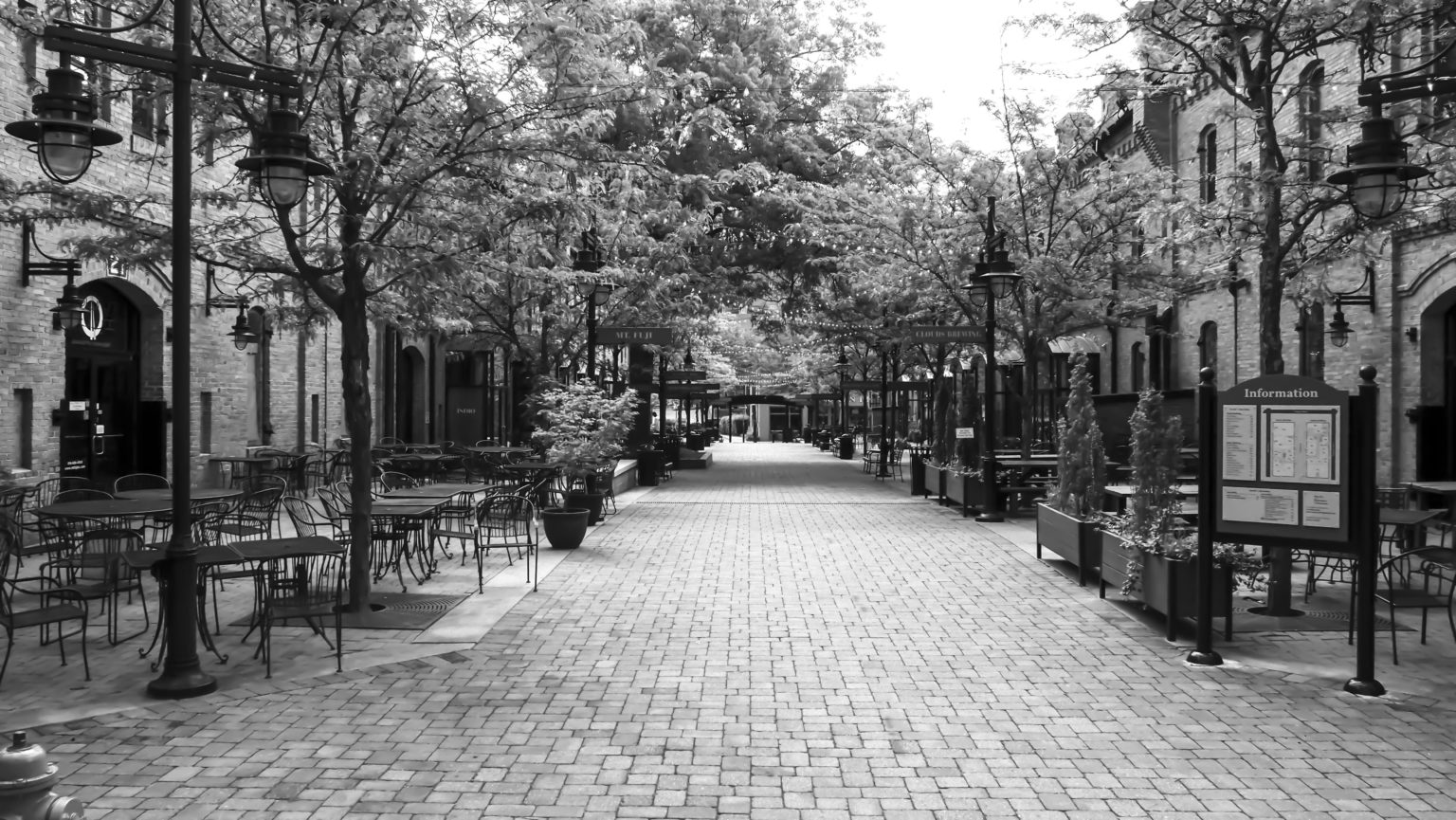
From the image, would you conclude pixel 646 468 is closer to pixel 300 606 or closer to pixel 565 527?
pixel 565 527

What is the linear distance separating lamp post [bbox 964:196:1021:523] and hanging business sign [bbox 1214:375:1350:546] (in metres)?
8.50

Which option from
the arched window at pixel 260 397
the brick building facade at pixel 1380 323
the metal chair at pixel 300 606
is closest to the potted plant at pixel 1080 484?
the brick building facade at pixel 1380 323

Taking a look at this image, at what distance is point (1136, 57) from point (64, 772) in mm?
11174

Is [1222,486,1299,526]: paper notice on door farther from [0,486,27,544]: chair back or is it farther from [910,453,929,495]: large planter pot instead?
[910,453,929,495]: large planter pot

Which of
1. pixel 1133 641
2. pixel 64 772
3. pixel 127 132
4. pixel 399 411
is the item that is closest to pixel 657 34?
pixel 399 411

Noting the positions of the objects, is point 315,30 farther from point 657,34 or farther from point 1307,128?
point 657,34

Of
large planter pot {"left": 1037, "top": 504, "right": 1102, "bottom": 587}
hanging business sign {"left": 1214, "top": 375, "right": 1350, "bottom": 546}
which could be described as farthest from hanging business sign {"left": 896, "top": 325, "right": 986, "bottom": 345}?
hanging business sign {"left": 1214, "top": 375, "right": 1350, "bottom": 546}

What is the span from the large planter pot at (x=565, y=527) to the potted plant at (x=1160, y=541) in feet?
21.2

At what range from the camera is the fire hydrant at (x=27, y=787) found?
2.78 m

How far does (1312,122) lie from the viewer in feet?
34.2

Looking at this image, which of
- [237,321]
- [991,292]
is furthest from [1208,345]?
[237,321]

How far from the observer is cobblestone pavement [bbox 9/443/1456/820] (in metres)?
4.68

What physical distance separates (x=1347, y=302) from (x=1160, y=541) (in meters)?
11.6

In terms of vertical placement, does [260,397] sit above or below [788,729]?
above
